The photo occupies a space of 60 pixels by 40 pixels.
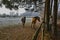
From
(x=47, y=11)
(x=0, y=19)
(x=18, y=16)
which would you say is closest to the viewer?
(x=47, y=11)

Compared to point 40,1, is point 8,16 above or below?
below

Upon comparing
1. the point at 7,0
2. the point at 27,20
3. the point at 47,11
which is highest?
the point at 7,0

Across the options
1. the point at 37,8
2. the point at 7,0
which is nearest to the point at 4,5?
the point at 7,0

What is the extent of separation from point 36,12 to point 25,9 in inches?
29.7

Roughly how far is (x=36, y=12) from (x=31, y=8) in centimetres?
47

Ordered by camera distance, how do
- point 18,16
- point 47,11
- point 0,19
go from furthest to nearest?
point 18,16 < point 0,19 < point 47,11

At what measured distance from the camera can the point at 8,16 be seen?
9.00 m

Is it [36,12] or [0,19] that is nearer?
[0,19]

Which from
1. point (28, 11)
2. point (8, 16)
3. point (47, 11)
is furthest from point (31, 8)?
point (47, 11)

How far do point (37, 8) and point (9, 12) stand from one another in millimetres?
1664

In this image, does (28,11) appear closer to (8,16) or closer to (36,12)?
(36,12)

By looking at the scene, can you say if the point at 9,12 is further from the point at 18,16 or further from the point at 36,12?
the point at 36,12

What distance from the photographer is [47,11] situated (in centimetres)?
557

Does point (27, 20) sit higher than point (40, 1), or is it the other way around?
point (40, 1)
